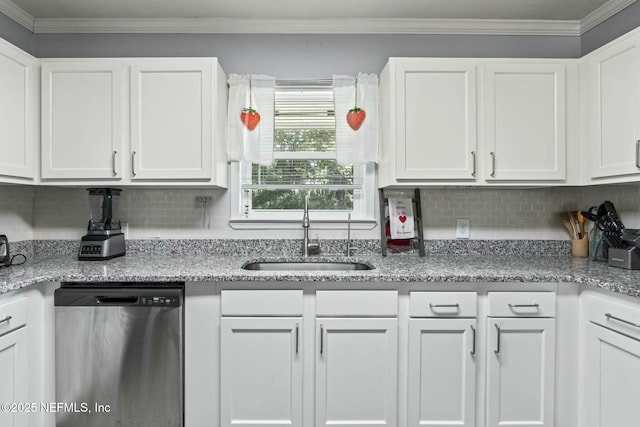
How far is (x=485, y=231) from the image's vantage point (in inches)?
94.4

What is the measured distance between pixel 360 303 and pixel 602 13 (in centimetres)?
227

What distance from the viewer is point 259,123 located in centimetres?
231

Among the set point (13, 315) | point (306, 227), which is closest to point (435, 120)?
point (306, 227)

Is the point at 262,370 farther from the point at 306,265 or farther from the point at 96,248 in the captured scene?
the point at 96,248

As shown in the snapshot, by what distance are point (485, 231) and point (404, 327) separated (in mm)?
1041

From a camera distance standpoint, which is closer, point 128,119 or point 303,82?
point 128,119

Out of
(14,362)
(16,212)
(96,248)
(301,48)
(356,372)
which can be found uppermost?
(301,48)

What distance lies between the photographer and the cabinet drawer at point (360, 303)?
1720 millimetres

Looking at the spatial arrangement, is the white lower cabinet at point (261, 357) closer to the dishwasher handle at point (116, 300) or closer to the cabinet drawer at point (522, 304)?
the dishwasher handle at point (116, 300)

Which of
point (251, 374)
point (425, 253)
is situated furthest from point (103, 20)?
point (425, 253)

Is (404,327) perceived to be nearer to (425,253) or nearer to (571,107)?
(425,253)

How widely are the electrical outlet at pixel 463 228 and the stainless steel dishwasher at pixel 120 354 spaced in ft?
5.63

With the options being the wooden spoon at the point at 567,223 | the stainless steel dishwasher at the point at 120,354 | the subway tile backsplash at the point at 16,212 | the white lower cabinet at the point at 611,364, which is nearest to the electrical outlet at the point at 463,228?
the wooden spoon at the point at 567,223

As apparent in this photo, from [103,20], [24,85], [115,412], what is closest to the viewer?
[115,412]
